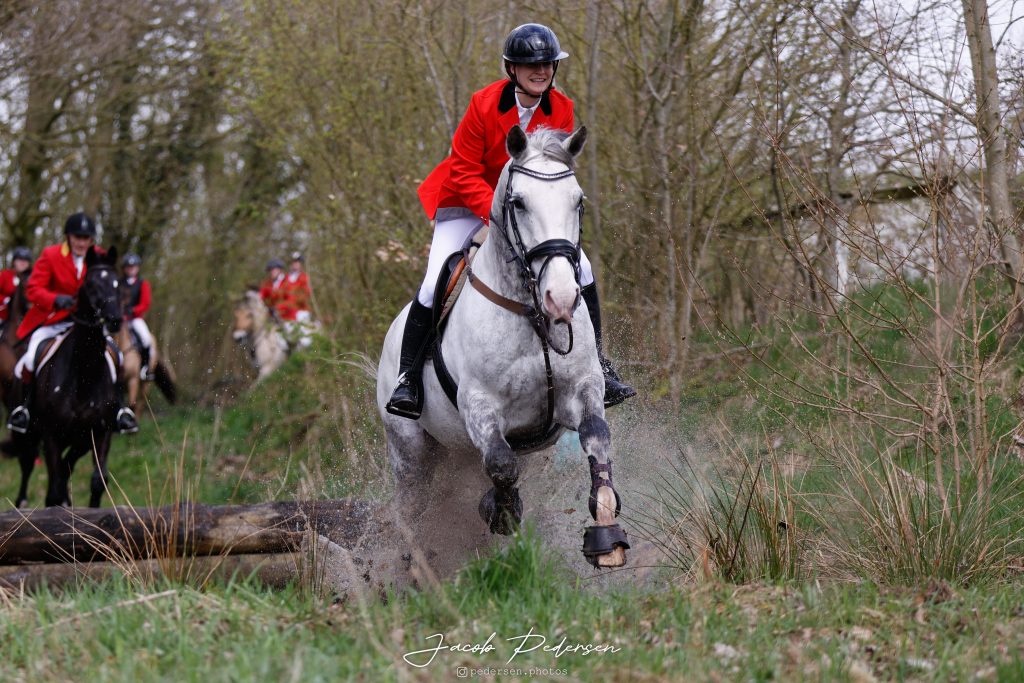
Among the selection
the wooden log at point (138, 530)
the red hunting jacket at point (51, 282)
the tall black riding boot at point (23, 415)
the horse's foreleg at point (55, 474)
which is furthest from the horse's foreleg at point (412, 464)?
the tall black riding boot at point (23, 415)

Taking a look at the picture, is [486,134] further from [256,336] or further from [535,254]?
[256,336]

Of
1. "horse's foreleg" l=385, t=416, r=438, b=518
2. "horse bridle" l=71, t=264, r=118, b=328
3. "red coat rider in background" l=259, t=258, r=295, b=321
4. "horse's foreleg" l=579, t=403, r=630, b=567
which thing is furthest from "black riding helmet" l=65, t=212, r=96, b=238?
"horse's foreleg" l=579, t=403, r=630, b=567

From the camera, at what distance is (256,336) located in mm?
20266

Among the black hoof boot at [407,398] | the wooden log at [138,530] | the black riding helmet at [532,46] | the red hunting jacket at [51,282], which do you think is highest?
the black riding helmet at [532,46]

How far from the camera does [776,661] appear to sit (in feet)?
12.5

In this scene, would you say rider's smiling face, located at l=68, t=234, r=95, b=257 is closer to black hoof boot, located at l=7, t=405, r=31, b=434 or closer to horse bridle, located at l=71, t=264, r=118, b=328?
horse bridle, located at l=71, t=264, r=118, b=328

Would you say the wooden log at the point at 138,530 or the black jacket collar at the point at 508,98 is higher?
the black jacket collar at the point at 508,98

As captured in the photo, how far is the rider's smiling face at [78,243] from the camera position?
432 inches

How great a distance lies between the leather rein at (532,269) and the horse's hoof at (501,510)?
0.42m

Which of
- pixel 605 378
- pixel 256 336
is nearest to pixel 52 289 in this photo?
pixel 605 378

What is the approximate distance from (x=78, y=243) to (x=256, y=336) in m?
9.31

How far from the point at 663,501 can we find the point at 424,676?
2130 mm

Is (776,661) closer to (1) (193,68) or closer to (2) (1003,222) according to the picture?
(2) (1003,222)

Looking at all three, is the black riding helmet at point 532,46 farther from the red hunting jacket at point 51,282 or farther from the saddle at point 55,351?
the red hunting jacket at point 51,282
